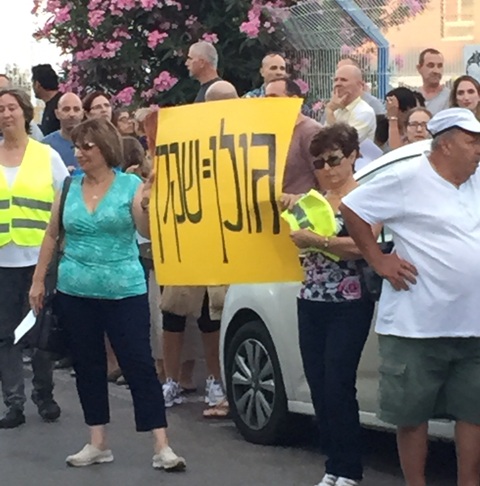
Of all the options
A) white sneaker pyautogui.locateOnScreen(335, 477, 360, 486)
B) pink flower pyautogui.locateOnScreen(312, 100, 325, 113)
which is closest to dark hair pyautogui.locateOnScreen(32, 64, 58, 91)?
pink flower pyautogui.locateOnScreen(312, 100, 325, 113)

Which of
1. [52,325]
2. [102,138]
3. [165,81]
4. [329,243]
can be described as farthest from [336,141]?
[165,81]

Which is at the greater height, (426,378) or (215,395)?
(426,378)

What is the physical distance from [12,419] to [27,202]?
1327mm

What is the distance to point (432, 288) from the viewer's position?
6359mm

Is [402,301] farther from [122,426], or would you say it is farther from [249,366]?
[122,426]

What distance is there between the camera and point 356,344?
23.5ft

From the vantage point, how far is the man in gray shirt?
11125 mm

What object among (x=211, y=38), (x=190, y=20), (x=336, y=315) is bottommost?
(x=336, y=315)

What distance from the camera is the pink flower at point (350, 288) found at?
7129 millimetres

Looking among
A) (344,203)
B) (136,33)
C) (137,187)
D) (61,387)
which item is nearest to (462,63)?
(136,33)

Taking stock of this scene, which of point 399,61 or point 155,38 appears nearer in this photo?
point 399,61

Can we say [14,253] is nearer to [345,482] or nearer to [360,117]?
[360,117]

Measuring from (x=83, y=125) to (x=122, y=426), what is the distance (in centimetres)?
217

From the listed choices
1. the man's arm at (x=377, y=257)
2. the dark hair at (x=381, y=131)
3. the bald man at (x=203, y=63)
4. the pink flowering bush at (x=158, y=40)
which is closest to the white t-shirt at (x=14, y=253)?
the bald man at (x=203, y=63)
